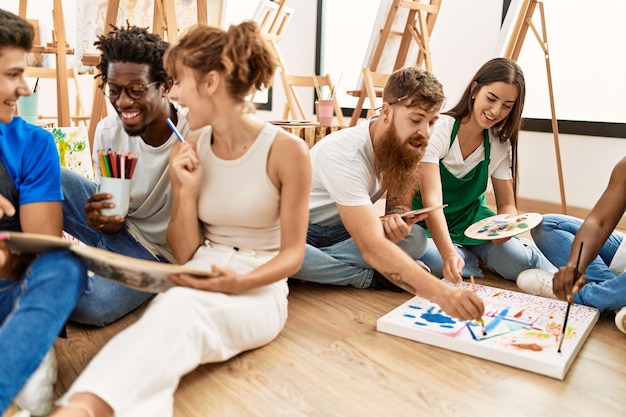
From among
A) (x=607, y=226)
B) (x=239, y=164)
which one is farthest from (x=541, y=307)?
(x=239, y=164)

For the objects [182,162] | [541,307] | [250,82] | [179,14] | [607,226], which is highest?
[179,14]

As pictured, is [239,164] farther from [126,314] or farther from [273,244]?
[126,314]

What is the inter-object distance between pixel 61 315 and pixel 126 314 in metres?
0.58

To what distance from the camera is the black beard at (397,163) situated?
5.88ft

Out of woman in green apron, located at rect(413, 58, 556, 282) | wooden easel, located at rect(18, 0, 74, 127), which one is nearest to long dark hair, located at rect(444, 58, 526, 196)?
woman in green apron, located at rect(413, 58, 556, 282)

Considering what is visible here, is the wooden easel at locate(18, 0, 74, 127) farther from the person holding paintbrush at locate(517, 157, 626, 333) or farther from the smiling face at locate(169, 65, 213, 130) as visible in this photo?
the person holding paintbrush at locate(517, 157, 626, 333)

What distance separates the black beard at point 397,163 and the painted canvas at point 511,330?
382 mm

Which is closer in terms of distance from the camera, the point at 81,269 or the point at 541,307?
the point at 81,269

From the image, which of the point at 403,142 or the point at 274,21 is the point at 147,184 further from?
the point at 274,21

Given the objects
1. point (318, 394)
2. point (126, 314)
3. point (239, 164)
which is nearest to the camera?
point (318, 394)

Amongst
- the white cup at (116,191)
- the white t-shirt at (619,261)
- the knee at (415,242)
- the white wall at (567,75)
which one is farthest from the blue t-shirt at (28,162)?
the white wall at (567,75)

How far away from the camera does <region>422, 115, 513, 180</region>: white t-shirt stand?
6.97 ft

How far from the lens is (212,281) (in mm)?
1254

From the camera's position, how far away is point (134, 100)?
1.60 metres
